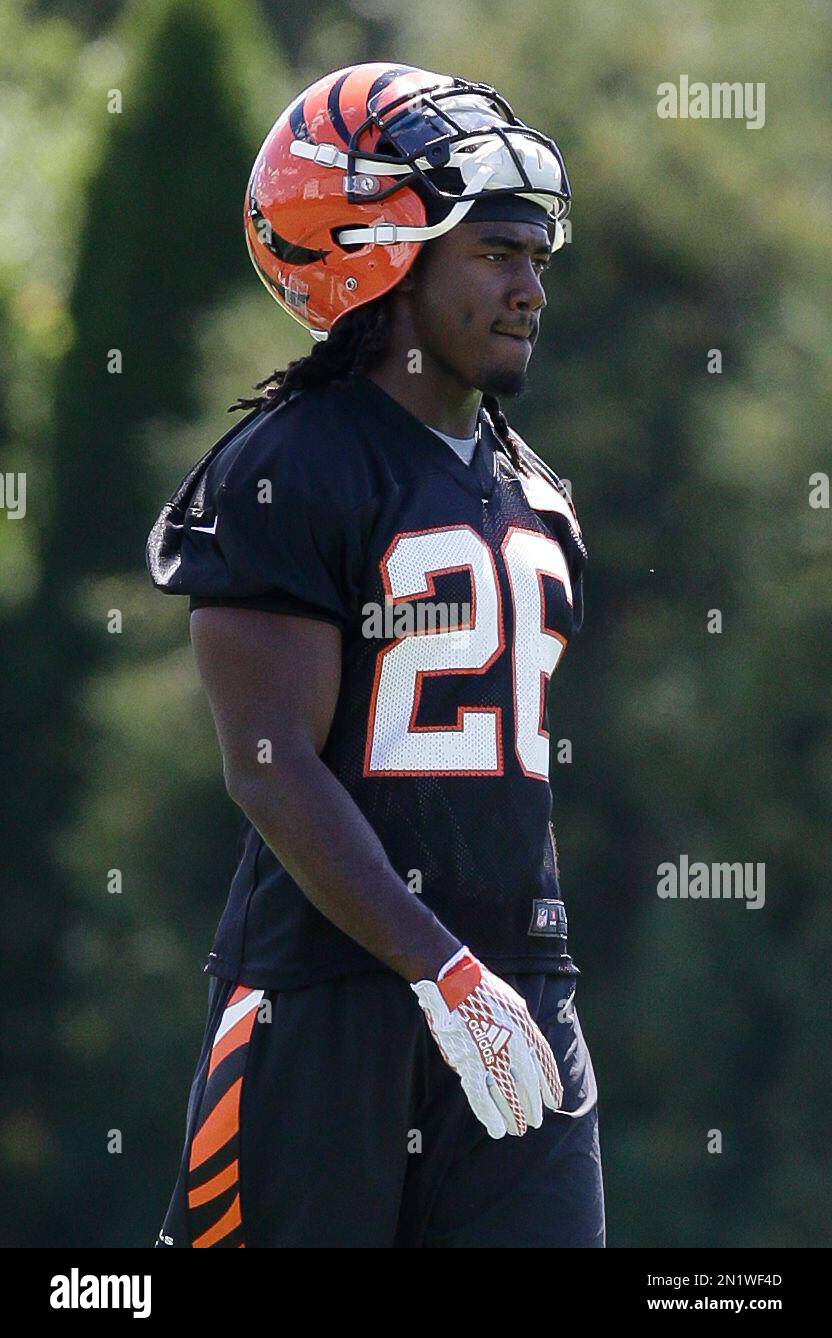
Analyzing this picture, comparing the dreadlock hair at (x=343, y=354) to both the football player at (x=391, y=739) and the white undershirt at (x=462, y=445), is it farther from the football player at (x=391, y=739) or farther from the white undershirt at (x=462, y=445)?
the white undershirt at (x=462, y=445)

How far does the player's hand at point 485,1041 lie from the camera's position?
1945mm

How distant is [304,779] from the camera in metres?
1.99

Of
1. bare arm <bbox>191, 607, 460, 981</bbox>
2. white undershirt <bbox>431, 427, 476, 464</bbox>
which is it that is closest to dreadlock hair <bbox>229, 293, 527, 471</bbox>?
white undershirt <bbox>431, 427, 476, 464</bbox>

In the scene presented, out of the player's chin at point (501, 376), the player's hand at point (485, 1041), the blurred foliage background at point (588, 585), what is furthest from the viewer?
the blurred foliage background at point (588, 585)

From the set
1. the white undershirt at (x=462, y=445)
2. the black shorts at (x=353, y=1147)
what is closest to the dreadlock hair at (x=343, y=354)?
the white undershirt at (x=462, y=445)

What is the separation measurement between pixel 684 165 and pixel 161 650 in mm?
1812

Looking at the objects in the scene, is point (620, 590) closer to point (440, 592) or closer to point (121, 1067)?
point (121, 1067)

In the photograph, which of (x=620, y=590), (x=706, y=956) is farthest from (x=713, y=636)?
(x=706, y=956)

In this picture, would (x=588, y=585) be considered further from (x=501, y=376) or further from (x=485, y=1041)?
(x=485, y=1041)

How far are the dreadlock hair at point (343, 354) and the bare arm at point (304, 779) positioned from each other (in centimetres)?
29

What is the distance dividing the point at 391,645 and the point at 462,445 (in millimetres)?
276

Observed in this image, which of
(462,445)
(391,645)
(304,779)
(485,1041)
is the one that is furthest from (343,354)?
(485,1041)

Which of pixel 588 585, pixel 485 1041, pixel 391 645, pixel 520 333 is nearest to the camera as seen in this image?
pixel 485 1041

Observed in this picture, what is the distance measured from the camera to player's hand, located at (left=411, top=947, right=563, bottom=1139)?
1.95m
